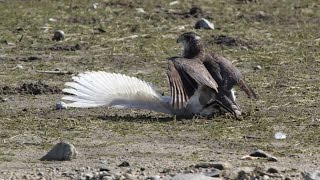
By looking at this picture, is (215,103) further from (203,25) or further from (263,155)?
(203,25)

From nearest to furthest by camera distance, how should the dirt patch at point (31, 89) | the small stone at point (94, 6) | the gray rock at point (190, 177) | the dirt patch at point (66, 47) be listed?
the gray rock at point (190, 177), the dirt patch at point (31, 89), the dirt patch at point (66, 47), the small stone at point (94, 6)

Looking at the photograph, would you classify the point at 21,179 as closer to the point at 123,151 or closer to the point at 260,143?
the point at 123,151

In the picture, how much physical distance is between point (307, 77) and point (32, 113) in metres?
3.13

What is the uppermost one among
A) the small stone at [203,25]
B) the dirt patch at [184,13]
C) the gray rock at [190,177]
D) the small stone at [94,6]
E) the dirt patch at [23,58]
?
the gray rock at [190,177]

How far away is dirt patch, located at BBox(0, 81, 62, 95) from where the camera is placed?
11.2 metres

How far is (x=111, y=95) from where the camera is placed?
10008 millimetres

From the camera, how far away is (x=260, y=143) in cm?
899

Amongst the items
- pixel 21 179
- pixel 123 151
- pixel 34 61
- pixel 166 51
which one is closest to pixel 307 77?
pixel 166 51

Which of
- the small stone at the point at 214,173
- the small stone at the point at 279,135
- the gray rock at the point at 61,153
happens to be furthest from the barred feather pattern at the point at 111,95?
the small stone at the point at 214,173

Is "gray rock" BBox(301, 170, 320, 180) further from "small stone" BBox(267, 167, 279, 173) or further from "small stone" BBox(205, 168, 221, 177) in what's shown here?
"small stone" BBox(205, 168, 221, 177)

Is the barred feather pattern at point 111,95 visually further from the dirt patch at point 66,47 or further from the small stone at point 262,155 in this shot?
the dirt patch at point 66,47

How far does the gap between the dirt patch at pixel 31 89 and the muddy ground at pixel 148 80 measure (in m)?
0.01

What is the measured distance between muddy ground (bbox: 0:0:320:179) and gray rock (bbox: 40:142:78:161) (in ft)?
0.22

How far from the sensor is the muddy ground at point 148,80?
28.0 ft
